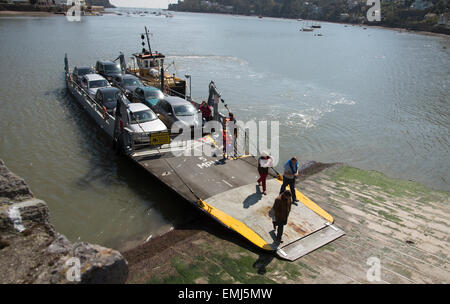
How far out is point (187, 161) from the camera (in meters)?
12.9

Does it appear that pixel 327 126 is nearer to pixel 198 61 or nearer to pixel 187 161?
pixel 187 161

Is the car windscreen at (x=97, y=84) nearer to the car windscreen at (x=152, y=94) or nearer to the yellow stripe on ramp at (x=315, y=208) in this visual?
the car windscreen at (x=152, y=94)

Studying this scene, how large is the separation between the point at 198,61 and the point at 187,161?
35.6 m

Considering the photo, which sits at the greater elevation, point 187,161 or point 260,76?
point 260,76

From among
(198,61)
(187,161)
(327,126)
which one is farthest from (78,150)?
(198,61)

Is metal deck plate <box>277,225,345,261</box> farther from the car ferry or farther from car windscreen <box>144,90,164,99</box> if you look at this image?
car windscreen <box>144,90,164,99</box>

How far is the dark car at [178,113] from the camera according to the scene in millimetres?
15992

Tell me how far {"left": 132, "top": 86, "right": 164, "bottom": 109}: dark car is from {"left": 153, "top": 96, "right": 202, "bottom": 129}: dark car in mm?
1088

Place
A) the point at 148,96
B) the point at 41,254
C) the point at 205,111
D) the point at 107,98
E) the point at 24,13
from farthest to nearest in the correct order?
the point at 24,13
the point at 148,96
the point at 107,98
the point at 205,111
the point at 41,254

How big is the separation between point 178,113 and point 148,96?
355cm

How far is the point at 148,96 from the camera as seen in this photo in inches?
745

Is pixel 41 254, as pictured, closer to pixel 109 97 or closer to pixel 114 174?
pixel 114 174

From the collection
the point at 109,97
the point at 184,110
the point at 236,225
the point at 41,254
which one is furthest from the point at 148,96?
the point at 41,254

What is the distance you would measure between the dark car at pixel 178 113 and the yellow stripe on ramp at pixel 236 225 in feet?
22.0
